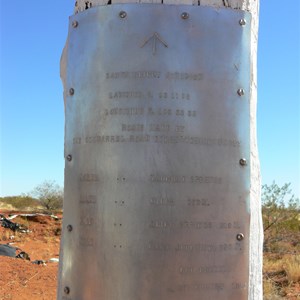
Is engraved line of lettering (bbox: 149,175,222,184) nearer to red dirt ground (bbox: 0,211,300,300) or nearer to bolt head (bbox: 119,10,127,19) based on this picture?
bolt head (bbox: 119,10,127,19)

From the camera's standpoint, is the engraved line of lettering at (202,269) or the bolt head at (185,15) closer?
the engraved line of lettering at (202,269)

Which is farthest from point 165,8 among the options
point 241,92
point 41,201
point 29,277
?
point 41,201

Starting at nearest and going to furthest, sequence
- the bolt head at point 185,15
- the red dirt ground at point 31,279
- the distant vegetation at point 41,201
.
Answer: the bolt head at point 185,15 < the red dirt ground at point 31,279 < the distant vegetation at point 41,201

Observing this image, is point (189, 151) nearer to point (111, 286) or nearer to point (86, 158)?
point (86, 158)

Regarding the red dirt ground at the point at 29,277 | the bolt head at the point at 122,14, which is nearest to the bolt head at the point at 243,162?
the bolt head at the point at 122,14

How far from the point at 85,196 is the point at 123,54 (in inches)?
23.2

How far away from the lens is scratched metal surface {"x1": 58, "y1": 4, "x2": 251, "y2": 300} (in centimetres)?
175

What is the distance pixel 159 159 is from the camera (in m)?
1.76

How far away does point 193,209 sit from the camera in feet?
5.78

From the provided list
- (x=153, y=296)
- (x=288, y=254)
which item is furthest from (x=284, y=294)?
(x=153, y=296)

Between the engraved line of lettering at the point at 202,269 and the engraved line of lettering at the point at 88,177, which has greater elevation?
the engraved line of lettering at the point at 88,177

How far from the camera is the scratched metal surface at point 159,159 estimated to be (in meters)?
1.75

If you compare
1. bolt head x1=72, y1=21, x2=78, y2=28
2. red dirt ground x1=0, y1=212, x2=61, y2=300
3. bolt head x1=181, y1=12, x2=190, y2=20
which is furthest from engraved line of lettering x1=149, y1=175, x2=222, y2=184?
red dirt ground x1=0, y1=212, x2=61, y2=300

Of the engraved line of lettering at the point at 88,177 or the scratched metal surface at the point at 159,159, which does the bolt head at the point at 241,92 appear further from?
the engraved line of lettering at the point at 88,177
